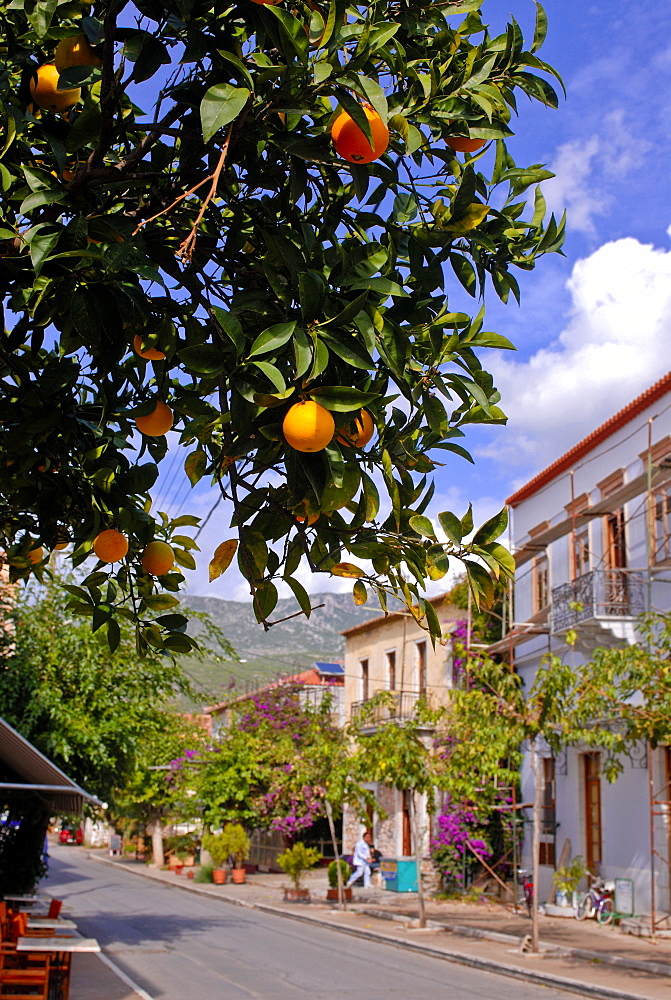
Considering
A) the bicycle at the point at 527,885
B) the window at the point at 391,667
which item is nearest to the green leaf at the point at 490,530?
the bicycle at the point at 527,885

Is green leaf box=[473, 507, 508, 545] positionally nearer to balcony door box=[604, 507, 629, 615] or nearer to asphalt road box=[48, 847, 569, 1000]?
asphalt road box=[48, 847, 569, 1000]

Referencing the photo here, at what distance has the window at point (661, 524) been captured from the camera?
15.2 m

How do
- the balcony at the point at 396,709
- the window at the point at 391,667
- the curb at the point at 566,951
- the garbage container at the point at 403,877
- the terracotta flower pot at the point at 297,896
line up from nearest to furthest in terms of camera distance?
the curb at the point at 566,951 < the terracotta flower pot at the point at 297,896 < the garbage container at the point at 403,877 < the balcony at the point at 396,709 < the window at the point at 391,667

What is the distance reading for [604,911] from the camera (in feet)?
52.5

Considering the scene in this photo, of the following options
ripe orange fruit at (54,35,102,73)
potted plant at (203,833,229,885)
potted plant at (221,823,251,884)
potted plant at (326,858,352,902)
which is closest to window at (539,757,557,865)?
potted plant at (326,858,352,902)

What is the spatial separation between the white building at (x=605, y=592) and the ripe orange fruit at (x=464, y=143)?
12276 mm

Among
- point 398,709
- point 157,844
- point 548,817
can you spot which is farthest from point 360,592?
point 157,844

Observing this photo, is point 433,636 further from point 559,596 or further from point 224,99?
point 559,596

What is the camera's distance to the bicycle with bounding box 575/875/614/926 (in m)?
16.0

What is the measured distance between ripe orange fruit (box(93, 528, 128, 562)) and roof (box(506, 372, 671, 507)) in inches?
554

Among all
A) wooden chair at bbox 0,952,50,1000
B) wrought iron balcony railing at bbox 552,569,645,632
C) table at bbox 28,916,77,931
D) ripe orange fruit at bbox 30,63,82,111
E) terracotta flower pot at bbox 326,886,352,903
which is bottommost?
terracotta flower pot at bbox 326,886,352,903

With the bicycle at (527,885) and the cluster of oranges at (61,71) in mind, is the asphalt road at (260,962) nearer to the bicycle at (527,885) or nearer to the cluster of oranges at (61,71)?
the bicycle at (527,885)

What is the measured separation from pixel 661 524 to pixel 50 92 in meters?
14.5

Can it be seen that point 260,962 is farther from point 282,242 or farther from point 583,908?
point 282,242
